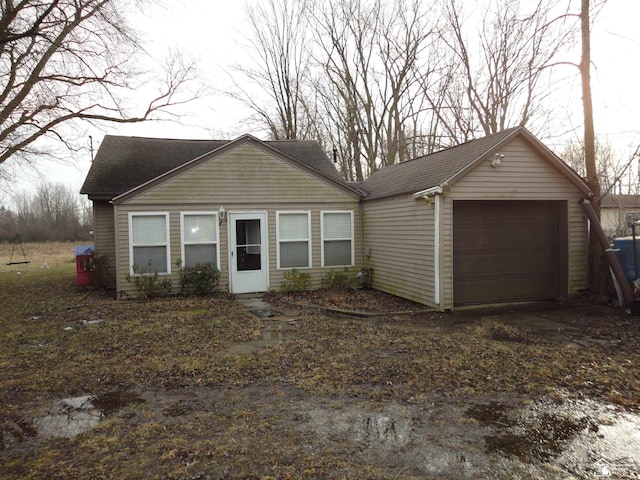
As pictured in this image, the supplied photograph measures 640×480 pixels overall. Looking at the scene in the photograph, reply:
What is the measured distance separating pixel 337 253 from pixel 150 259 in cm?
518

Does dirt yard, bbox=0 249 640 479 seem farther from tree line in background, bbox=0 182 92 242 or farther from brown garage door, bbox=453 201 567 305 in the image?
tree line in background, bbox=0 182 92 242

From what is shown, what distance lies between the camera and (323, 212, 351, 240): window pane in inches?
472

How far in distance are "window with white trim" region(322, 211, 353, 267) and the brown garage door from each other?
3753mm

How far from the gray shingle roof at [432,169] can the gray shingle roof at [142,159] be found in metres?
1.49

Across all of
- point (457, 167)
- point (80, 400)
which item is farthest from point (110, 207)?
point (457, 167)

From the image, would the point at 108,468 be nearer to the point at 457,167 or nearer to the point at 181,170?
the point at 457,167

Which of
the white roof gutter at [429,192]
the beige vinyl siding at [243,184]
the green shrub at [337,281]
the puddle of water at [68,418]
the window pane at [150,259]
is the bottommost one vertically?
the puddle of water at [68,418]

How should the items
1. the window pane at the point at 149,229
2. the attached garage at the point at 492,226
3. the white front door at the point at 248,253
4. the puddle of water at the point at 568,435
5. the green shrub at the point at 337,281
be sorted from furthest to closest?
the green shrub at the point at 337,281, the white front door at the point at 248,253, the window pane at the point at 149,229, the attached garage at the point at 492,226, the puddle of water at the point at 568,435

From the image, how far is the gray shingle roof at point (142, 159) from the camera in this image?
1242 cm

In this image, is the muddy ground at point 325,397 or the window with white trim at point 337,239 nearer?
the muddy ground at point 325,397

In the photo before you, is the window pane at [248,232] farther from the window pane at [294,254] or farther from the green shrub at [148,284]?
the green shrub at [148,284]

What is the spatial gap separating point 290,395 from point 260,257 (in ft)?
23.7

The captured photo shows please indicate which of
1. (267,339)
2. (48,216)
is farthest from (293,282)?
(48,216)

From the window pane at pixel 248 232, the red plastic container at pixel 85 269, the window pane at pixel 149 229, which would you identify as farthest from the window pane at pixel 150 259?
the red plastic container at pixel 85 269
